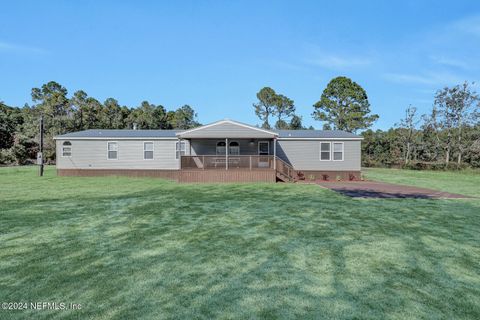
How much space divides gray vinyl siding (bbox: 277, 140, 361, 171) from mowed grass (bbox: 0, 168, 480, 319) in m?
11.3

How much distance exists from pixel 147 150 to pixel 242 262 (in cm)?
1749

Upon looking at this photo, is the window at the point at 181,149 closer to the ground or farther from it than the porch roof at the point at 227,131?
closer to the ground

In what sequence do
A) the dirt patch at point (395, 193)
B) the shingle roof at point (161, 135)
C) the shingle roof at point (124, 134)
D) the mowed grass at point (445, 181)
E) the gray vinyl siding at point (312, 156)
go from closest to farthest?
the dirt patch at point (395, 193), the mowed grass at point (445, 181), the gray vinyl siding at point (312, 156), the shingle roof at point (161, 135), the shingle roof at point (124, 134)

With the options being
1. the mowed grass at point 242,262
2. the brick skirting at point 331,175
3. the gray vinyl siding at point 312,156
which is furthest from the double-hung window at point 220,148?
the mowed grass at point 242,262

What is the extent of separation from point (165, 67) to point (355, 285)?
81.2 feet

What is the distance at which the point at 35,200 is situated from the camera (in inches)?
392

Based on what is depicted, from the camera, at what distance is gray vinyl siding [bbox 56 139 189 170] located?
20391 mm

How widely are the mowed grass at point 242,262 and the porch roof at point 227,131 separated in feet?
32.1

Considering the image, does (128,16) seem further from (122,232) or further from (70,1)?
(122,232)

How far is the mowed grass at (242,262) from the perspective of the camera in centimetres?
310

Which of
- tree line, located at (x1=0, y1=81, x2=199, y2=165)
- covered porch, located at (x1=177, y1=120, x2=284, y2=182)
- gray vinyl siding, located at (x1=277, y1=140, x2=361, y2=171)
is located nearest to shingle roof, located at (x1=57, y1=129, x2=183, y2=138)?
covered porch, located at (x1=177, y1=120, x2=284, y2=182)

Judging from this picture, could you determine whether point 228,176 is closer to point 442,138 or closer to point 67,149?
point 67,149

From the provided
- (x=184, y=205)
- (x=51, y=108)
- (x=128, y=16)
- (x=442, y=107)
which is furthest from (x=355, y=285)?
(x=51, y=108)

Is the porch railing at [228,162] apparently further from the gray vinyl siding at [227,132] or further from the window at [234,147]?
the window at [234,147]
